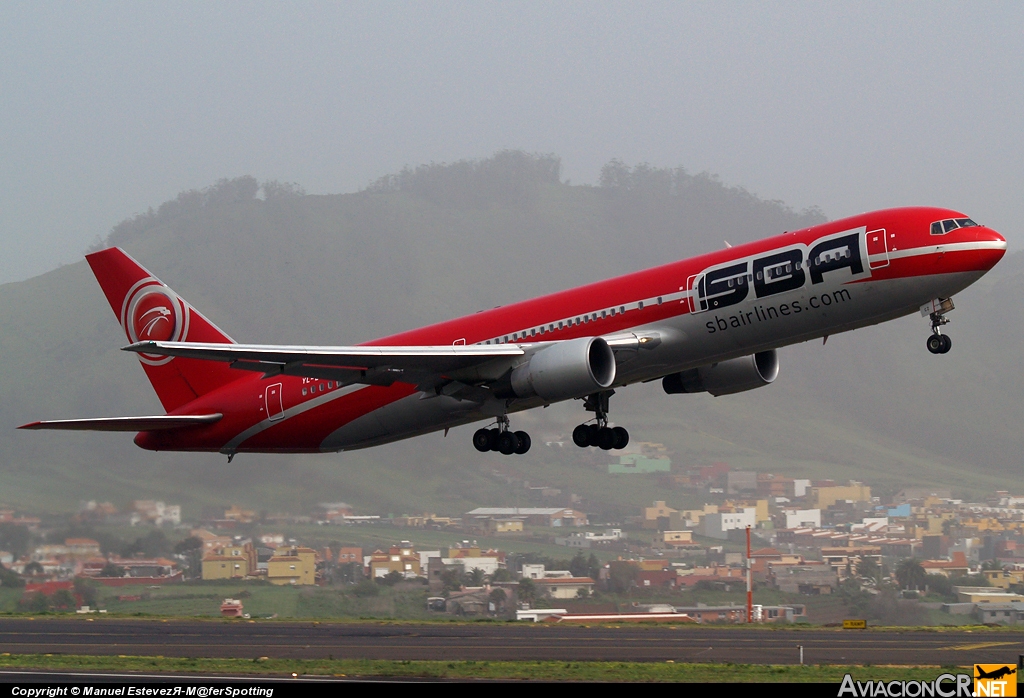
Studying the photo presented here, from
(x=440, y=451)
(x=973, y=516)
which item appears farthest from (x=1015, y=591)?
(x=973, y=516)

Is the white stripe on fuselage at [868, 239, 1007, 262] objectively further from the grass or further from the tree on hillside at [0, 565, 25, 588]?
the tree on hillside at [0, 565, 25, 588]

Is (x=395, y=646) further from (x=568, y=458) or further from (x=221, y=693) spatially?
(x=568, y=458)

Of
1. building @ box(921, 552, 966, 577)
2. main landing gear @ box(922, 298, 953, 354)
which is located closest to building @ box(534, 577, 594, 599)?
building @ box(921, 552, 966, 577)

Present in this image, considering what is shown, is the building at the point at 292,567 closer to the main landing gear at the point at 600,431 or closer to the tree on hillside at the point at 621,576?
the tree on hillside at the point at 621,576

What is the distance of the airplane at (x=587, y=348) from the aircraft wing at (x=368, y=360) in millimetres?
66

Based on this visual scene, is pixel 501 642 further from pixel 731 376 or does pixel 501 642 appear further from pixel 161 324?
pixel 161 324

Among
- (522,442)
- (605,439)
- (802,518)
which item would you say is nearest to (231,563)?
(522,442)

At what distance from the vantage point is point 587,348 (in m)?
A: 32.8

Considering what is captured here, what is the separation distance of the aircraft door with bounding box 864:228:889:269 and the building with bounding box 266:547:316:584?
44265mm

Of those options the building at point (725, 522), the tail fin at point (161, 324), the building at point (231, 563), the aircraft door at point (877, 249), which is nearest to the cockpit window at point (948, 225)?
the aircraft door at point (877, 249)

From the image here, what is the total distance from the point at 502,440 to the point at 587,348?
20.3 feet

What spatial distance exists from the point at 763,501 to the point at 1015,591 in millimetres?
68773

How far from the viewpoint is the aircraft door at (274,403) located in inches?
1598

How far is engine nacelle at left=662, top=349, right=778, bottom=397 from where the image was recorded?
128 feet
